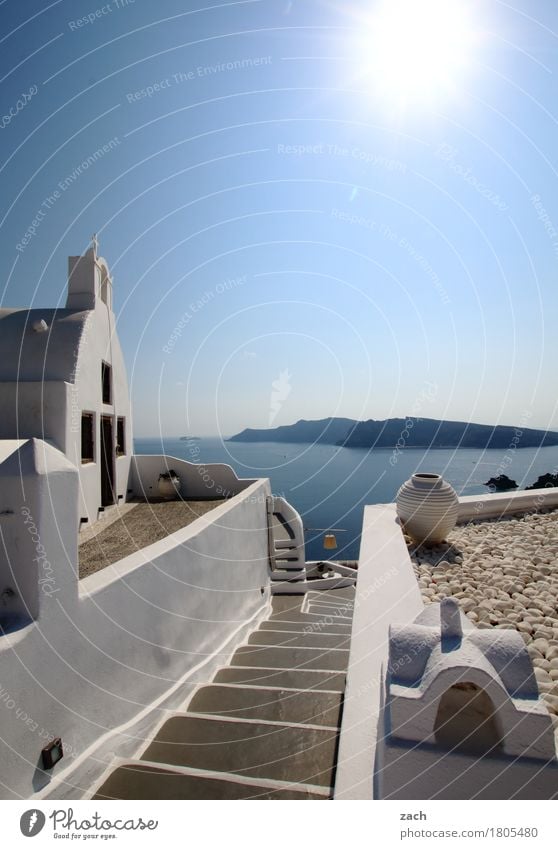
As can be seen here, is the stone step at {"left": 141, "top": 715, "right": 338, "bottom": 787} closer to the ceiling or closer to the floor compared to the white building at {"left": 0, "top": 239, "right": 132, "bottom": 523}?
closer to the floor

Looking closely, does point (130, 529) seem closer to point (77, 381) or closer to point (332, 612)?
point (77, 381)

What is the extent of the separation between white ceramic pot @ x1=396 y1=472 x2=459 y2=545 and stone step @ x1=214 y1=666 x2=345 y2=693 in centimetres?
249

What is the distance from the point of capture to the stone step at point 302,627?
705 cm

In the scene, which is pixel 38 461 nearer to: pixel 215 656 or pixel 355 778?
pixel 355 778

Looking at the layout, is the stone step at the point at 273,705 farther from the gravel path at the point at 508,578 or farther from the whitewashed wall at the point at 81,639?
the gravel path at the point at 508,578

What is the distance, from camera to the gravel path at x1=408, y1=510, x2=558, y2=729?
3.63 m

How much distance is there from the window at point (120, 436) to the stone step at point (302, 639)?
5809 millimetres

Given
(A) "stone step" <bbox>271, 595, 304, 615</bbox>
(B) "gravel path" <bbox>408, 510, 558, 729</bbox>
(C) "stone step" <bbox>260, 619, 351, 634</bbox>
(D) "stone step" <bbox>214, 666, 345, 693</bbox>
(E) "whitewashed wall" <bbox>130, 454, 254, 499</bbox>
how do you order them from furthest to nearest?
(E) "whitewashed wall" <bbox>130, 454, 254, 499</bbox>, (A) "stone step" <bbox>271, 595, 304, 615</bbox>, (C) "stone step" <bbox>260, 619, 351, 634</bbox>, (D) "stone step" <bbox>214, 666, 345, 693</bbox>, (B) "gravel path" <bbox>408, 510, 558, 729</bbox>

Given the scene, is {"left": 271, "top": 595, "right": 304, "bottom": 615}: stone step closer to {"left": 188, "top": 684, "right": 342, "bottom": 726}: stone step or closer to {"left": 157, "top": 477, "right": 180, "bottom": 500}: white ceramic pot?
{"left": 157, "top": 477, "right": 180, "bottom": 500}: white ceramic pot

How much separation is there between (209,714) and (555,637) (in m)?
3.24

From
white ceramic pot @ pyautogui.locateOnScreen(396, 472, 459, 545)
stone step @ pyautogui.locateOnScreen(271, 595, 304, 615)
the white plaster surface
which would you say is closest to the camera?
the white plaster surface

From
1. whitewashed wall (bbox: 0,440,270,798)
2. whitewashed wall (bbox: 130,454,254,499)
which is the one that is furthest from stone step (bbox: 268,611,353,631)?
whitewashed wall (bbox: 130,454,254,499)

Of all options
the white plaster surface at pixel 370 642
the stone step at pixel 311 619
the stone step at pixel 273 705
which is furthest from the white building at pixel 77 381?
the white plaster surface at pixel 370 642

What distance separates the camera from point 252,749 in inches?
133
